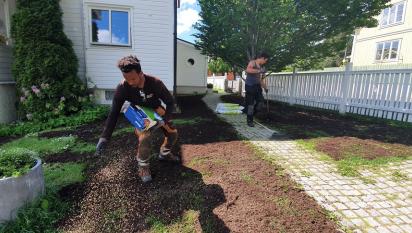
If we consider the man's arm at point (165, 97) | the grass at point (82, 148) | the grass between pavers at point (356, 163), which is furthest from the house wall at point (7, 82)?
the grass between pavers at point (356, 163)

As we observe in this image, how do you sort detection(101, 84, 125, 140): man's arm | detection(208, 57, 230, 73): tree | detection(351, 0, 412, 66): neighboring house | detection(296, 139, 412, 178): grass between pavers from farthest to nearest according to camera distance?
detection(351, 0, 412, 66): neighboring house
detection(208, 57, 230, 73): tree
detection(296, 139, 412, 178): grass between pavers
detection(101, 84, 125, 140): man's arm

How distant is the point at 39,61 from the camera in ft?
20.9

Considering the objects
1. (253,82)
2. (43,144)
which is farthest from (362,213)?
(43,144)

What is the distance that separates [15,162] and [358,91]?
28.0 ft

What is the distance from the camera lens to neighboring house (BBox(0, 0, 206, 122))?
7.29 meters

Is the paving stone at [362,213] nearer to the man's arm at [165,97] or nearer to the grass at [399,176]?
the grass at [399,176]

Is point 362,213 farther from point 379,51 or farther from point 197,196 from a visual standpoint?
point 379,51

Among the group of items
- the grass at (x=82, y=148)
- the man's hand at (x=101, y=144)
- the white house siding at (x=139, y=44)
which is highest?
the white house siding at (x=139, y=44)

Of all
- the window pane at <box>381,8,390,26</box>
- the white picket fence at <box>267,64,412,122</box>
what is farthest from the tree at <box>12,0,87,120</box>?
the window pane at <box>381,8,390,26</box>

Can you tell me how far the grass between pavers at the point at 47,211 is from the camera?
2484mm

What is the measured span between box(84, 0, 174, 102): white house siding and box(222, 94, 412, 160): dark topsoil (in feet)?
12.4

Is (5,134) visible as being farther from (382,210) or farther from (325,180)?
(382,210)

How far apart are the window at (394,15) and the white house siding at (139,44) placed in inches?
728

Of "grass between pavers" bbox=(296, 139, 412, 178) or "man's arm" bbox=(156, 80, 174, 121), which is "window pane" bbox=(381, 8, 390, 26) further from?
"man's arm" bbox=(156, 80, 174, 121)
